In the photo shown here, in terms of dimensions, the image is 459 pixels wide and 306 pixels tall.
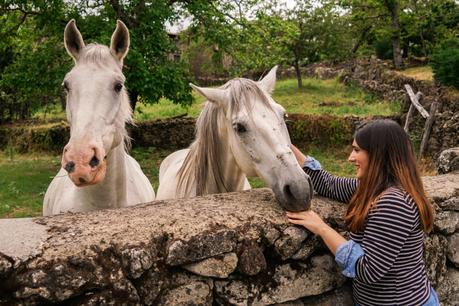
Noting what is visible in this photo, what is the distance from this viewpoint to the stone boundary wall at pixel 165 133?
1231 centimetres

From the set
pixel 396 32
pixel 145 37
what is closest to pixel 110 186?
pixel 145 37

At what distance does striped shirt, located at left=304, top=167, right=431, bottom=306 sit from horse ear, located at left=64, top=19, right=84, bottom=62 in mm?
2094

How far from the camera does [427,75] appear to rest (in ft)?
62.6

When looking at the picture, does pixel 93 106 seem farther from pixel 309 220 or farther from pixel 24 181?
pixel 24 181

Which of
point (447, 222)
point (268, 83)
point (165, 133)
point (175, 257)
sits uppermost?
point (268, 83)

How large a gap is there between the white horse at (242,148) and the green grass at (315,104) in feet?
34.2

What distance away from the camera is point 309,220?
213 centimetres

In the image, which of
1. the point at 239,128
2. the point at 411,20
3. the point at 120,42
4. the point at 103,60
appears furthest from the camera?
the point at 411,20

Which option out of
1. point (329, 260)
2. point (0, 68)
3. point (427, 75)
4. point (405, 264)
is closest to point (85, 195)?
point (329, 260)

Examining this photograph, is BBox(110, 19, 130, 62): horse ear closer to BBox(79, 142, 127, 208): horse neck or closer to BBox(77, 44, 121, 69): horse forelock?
BBox(77, 44, 121, 69): horse forelock

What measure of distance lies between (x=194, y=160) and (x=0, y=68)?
14.5 metres

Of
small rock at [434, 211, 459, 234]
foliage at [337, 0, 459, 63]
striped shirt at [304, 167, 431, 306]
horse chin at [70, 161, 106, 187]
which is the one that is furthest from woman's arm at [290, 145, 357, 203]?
foliage at [337, 0, 459, 63]

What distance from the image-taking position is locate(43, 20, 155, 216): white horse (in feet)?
7.58

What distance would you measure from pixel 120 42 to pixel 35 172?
9.29 metres
